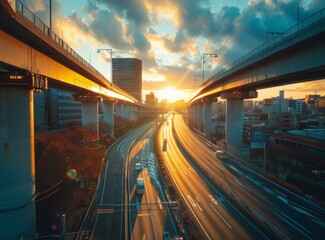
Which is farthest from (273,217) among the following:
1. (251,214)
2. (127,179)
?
(127,179)

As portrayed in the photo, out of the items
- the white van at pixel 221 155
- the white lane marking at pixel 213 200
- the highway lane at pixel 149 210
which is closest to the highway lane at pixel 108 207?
the highway lane at pixel 149 210

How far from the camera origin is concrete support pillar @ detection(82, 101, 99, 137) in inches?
1521

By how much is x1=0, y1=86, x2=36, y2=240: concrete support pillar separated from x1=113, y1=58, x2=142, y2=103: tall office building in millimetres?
166993

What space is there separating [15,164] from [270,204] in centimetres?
1656

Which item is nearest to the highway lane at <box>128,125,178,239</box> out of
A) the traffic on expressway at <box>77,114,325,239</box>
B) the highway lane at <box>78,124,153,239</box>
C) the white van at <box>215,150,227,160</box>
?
the traffic on expressway at <box>77,114,325,239</box>

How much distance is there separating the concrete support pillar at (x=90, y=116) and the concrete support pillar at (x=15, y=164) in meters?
25.3

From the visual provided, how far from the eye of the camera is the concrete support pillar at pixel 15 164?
12719 mm

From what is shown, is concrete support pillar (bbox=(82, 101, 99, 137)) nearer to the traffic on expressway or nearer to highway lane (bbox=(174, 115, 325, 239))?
the traffic on expressway

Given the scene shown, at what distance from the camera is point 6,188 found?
12.7m

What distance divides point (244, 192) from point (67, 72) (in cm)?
1785

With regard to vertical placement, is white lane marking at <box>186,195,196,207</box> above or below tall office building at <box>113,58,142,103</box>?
below

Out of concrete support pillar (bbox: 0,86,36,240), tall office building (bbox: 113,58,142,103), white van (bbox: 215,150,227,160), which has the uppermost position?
tall office building (bbox: 113,58,142,103)

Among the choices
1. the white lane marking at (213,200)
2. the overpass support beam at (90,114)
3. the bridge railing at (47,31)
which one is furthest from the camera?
the overpass support beam at (90,114)

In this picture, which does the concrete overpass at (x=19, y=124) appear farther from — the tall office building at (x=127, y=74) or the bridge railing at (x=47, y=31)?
the tall office building at (x=127, y=74)
